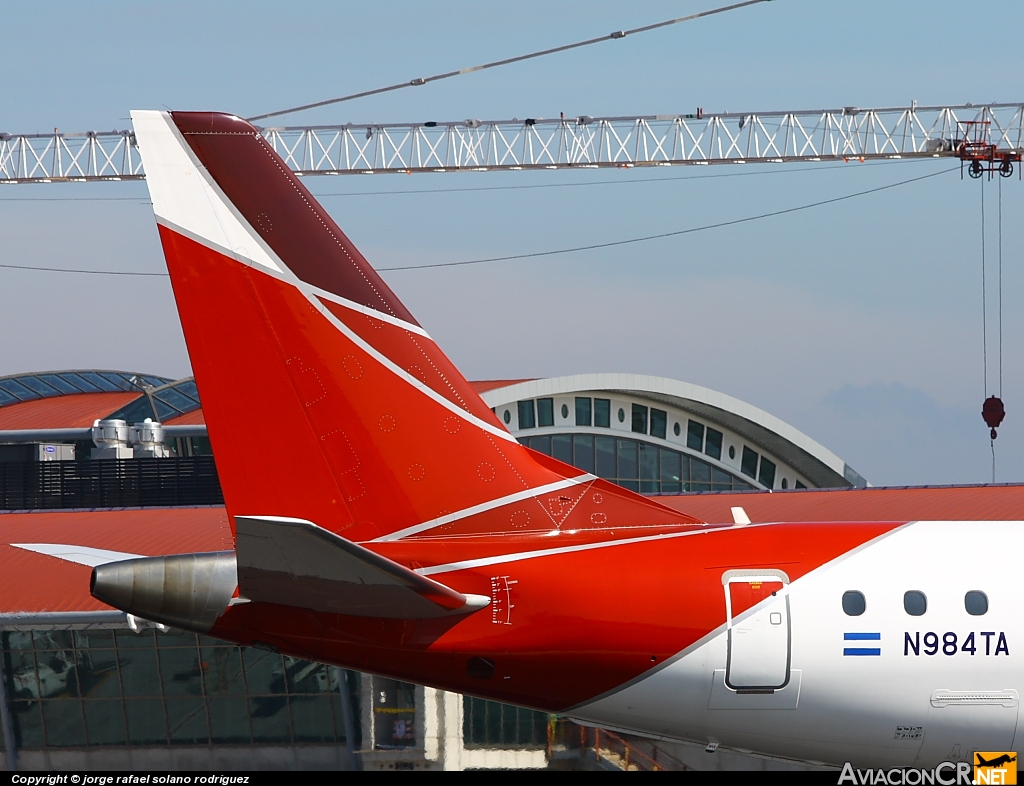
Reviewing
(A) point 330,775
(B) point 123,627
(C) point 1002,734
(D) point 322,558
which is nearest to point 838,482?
(A) point 330,775

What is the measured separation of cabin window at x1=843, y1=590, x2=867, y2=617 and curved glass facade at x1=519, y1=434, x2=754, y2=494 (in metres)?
50.3

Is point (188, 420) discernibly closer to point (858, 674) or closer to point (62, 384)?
point (62, 384)

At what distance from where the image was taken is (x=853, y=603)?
15.7m

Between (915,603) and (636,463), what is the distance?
2148 inches

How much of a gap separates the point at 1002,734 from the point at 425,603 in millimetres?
7746

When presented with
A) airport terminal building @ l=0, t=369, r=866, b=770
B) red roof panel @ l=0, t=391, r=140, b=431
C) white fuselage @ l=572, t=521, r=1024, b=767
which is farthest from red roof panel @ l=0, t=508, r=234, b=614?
red roof panel @ l=0, t=391, r=140, b=431

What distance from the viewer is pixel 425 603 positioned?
48.8 ft

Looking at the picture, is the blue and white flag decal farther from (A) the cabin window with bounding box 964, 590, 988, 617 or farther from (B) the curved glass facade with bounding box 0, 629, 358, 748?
(B) the curved glass facade with bounding box 0, 629, 358, 748

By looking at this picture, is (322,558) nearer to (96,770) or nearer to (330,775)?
(330,775)

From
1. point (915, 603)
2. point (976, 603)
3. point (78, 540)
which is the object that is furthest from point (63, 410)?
point (976, 603)

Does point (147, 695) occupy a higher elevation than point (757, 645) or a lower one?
lower

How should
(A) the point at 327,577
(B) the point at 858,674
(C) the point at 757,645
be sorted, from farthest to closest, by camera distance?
(B) the point at 858,674 < (C) the point at 757,645 < (A) the point at 327,577

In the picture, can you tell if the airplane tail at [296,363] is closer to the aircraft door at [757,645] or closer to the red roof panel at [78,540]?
the aircraft door at [757,645]

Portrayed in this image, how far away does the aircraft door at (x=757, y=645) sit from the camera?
15.5m
